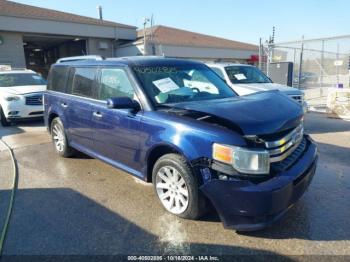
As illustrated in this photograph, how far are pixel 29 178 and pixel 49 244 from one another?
2.20 metres

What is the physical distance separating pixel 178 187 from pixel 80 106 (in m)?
2.42

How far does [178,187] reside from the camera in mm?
3473

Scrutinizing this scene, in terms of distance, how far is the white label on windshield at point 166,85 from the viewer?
4.04m

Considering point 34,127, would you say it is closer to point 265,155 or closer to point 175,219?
point 175,219

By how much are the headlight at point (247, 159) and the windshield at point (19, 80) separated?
9.64 m

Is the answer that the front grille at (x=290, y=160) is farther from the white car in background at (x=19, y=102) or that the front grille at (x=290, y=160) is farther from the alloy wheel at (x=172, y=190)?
the white car in background at (x=19, y=102)

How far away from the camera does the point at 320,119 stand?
32.0ft

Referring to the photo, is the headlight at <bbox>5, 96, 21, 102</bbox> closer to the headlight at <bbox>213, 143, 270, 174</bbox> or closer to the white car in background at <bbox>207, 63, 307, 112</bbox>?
the white car in background at <bbox>207, 63, 307, 112</bbox>

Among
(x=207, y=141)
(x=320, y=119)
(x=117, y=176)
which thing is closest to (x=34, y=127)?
(x=117, y=176)

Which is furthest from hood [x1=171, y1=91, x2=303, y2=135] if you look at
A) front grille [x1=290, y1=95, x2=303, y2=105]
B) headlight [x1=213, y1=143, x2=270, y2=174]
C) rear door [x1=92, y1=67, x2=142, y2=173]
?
front grille [x1=290, y1=95, x2=303, y2=105]

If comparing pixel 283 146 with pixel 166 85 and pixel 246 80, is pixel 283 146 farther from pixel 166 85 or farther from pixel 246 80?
pixel 246 80

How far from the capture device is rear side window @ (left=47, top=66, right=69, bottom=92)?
5.77 meters

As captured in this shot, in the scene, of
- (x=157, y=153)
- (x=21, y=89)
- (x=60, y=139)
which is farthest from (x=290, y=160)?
(x=21, y=89)

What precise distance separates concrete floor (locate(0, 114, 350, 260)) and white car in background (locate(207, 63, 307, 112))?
133 inches
